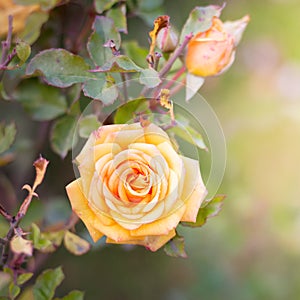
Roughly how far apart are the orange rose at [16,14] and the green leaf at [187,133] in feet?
0.65

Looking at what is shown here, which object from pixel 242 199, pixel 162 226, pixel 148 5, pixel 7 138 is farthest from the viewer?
pixel 242 199

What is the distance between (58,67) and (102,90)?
57 millimetres

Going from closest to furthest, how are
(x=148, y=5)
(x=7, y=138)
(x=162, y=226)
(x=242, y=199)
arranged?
(x=162, y=226) < (x=7, y=138) < (x=148, y=5) < (x=242, y=199)

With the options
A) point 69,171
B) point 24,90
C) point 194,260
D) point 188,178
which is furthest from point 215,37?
point 194,260

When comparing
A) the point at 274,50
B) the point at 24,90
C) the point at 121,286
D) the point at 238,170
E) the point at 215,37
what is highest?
the point at 215,37

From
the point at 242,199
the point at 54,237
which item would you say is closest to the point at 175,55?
A: the point at 54,237

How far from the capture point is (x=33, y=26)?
0.59m

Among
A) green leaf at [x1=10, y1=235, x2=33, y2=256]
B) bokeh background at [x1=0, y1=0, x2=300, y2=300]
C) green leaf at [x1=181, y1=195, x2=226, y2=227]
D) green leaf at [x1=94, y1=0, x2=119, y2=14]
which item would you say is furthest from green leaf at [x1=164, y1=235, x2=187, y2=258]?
bokeh background at [x1=0, y1=0, x2=300, y2=300]

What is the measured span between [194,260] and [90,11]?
42 cm

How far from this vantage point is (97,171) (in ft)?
1.43

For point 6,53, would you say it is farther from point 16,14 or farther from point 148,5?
point 148,5

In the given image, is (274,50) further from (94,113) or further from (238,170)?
(94,113)

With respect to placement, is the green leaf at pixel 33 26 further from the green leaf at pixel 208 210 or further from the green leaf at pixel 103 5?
the green leaf at pixel 208 210

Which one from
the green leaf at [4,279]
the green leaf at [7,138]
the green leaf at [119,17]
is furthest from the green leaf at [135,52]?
the green leaf at [4,279]
